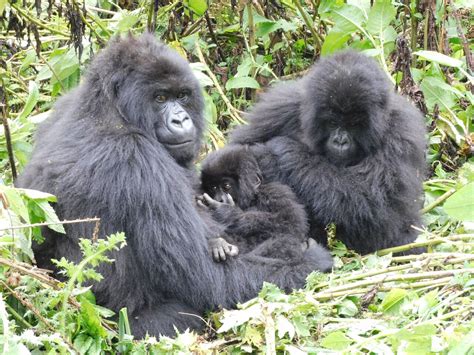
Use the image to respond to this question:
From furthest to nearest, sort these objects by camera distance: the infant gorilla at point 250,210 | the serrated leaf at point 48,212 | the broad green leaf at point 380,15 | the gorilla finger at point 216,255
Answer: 1. the broad green leaf at point 380,15
2. the infant gorilla at point 250,210
3. the gorilla finger at point 216,255
4. the serrated leaf at point 48,212

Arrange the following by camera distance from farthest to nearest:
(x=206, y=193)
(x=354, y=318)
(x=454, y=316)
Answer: (x=206, y=193), (x=354, y=318), (x=454, y=316)

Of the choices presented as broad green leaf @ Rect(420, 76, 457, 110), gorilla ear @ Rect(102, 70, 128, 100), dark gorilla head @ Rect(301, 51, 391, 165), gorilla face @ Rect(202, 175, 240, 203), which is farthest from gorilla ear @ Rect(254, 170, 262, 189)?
broad green leaf @ Rect(420, 76, 457, 110)

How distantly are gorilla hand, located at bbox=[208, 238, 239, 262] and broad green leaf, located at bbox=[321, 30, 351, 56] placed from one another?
236cm

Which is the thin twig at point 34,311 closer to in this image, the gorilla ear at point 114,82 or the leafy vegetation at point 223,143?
the leafy vegetation at point 223,143

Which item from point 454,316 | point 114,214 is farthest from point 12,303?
point 454,316

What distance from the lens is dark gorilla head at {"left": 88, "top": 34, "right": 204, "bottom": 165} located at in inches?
172

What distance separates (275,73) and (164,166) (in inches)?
119

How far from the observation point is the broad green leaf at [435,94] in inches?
237

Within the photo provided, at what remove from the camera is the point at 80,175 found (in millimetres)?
4055

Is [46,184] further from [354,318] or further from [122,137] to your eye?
[354,318]

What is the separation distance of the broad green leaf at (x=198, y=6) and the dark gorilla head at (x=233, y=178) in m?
1.42

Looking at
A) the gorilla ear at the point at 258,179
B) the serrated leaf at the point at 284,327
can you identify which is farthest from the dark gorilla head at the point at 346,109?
the serrated leaf at the point at 284,327

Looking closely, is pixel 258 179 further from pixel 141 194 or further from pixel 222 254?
pixel 141 194

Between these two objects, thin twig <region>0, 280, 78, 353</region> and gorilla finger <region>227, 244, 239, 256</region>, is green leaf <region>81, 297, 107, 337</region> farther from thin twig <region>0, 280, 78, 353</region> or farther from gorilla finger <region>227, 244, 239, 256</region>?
gorilla finger <region>227, 244, 239, 256</region>
